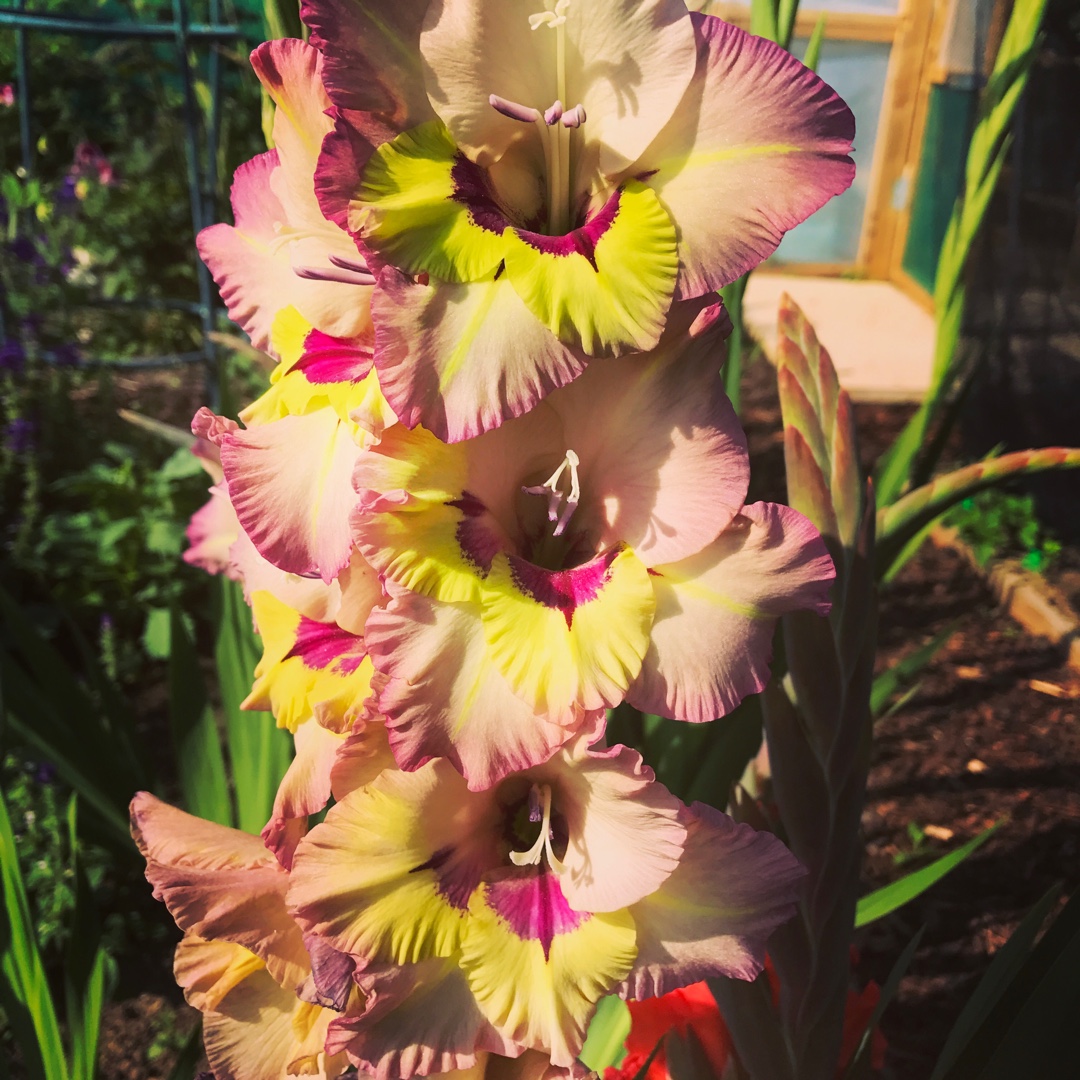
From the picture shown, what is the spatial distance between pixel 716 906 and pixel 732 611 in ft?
0.51

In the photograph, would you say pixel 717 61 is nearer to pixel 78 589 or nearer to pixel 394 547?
pixel 394 547

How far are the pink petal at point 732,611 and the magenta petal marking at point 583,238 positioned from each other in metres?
0.14

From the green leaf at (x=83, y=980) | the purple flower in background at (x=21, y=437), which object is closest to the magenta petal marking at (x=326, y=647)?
the green leaf at (x=83, y=980)

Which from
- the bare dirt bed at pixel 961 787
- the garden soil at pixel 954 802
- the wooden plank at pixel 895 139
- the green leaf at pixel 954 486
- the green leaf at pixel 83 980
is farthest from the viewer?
the wooden plank at pixel 895 139

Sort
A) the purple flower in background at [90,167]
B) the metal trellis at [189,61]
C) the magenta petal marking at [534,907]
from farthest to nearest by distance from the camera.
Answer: the purple flower in background at [90,167]
the metal trellis at [189,61]
the magenta petal marking at [534,907]

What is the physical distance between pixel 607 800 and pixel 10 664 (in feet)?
3.40

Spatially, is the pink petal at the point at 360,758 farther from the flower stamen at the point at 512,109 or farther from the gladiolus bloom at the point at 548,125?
the flower stamen at the point at 512,109

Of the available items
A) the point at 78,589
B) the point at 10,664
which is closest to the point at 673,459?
the point at 10,664

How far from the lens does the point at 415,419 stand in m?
0.41

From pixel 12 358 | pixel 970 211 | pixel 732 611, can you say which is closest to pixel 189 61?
pixel 12 358

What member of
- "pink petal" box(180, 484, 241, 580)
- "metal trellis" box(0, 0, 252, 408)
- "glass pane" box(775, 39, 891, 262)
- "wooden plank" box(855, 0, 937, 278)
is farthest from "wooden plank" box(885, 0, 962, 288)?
"pink petal" box(180, 484, 241, 580)

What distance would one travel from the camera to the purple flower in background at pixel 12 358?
227 cm

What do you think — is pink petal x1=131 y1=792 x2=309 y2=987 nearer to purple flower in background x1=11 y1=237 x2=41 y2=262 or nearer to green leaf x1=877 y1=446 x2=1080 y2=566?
green leaf x1=877 y1=446 x2=1080 y2=566

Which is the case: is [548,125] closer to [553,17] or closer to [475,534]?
[553,17]
